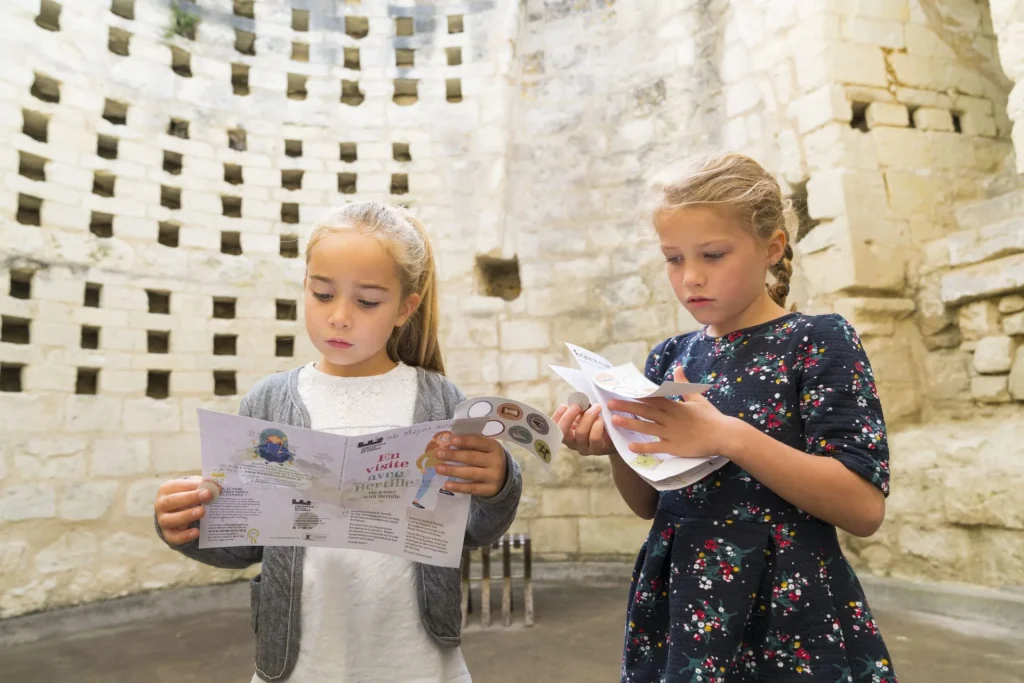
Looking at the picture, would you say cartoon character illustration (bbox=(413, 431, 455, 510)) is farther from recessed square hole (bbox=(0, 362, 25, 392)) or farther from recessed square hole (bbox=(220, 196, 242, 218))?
recessed square hole (bbox=(220, 196, 242, 218))

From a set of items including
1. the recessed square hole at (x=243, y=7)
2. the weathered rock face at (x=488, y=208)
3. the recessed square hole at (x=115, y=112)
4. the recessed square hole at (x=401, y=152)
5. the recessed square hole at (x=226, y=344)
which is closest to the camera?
the weathered rock face at (x=488, y=208)

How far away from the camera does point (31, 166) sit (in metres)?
3.80

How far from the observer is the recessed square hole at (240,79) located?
4.64 meters

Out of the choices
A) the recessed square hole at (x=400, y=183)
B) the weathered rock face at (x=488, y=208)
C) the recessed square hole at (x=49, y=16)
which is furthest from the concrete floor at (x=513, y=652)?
the recessed square hole at (x=49, y=16)

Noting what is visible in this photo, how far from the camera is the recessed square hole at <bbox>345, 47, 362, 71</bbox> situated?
4957 millimetres

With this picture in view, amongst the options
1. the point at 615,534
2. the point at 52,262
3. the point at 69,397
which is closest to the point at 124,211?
the point at 52,262

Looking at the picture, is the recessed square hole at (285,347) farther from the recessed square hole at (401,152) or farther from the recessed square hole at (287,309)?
the recessed square hole at (401,152)

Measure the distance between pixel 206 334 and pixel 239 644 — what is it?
203 centimetres

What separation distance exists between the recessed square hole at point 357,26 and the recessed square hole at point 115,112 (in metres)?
Result: 1.78

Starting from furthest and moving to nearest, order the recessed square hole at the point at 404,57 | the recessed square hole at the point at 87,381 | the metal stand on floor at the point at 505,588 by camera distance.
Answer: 1. the recessed square hole at the point at 404,57
2. the recessed square hole at the point at 87,381
3. the metal stand on floor at the point at 505,588

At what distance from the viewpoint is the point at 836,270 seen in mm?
3617

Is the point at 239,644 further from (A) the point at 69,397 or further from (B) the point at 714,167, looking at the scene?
(B) the point at 714,167

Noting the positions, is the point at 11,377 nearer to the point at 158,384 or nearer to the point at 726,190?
the point at 158,384

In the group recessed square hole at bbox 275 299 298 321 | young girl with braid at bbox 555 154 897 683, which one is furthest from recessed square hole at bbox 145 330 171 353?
young girl with braid at bbox 555 154 897 683
